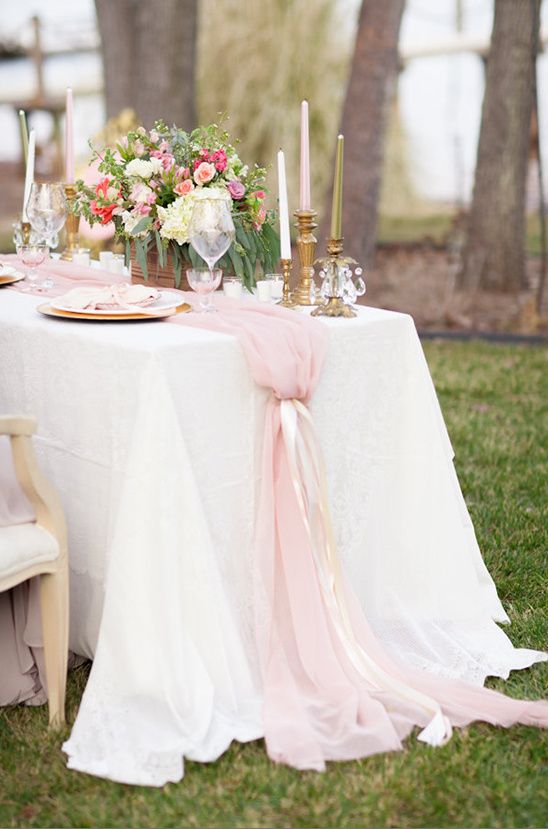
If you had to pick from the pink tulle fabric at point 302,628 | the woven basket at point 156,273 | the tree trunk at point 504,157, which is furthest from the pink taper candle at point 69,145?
the tree trunk at point 504,157

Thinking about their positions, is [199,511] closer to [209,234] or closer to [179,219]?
[209,234]

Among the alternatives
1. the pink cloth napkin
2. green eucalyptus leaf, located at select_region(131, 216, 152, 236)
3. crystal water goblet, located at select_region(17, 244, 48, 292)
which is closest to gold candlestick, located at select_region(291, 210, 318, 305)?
green eucalyptus leaf, located at select_region(131, 216, 152, 236)

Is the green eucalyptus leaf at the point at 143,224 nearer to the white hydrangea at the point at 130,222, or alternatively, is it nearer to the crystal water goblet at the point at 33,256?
the white hydrangea at the point at 130,222

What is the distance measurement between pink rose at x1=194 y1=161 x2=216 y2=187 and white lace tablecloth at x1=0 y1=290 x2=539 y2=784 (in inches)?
20.7

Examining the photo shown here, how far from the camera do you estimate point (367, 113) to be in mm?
8336

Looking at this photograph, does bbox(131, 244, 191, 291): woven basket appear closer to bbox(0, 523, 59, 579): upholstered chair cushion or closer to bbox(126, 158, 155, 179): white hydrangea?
bbox(126, 158, 155, 179): white hydrangea

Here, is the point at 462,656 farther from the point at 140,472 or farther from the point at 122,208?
the point at 122,208

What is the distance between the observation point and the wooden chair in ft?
8.44

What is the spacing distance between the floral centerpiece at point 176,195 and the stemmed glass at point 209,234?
226mm

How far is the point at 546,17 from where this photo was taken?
1383 centimetres

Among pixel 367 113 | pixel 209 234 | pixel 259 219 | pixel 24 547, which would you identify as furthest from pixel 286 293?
pixel 367 113

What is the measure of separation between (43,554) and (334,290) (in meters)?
1.05

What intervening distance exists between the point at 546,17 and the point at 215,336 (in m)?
12.4

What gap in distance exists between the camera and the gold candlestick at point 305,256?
121 inches
